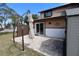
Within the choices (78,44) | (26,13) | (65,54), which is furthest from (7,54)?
(78,44)

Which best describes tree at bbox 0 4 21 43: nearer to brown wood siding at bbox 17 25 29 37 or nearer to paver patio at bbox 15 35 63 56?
brown wood siding at bbox 17 25 29 37

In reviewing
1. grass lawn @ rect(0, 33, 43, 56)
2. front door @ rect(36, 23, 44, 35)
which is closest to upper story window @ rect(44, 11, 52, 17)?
front door @ rect(36, 23, 44, 35)

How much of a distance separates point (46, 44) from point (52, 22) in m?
0.50

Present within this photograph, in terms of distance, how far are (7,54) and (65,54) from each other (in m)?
1.17

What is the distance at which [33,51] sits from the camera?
3.20 m

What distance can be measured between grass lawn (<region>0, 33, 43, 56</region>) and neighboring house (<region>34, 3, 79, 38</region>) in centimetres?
45

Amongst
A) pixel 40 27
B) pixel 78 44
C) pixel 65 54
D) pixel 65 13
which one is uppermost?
pixel 65 13

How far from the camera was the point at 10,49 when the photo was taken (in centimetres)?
321

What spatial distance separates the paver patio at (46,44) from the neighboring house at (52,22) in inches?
4.8

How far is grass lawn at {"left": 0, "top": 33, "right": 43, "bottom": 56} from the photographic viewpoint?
3170mm

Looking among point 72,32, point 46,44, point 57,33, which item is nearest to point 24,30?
point 46,44

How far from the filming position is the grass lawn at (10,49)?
317 cm

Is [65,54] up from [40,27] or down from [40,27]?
down

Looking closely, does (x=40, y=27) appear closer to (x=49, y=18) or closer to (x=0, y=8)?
(x=49, y=18)
